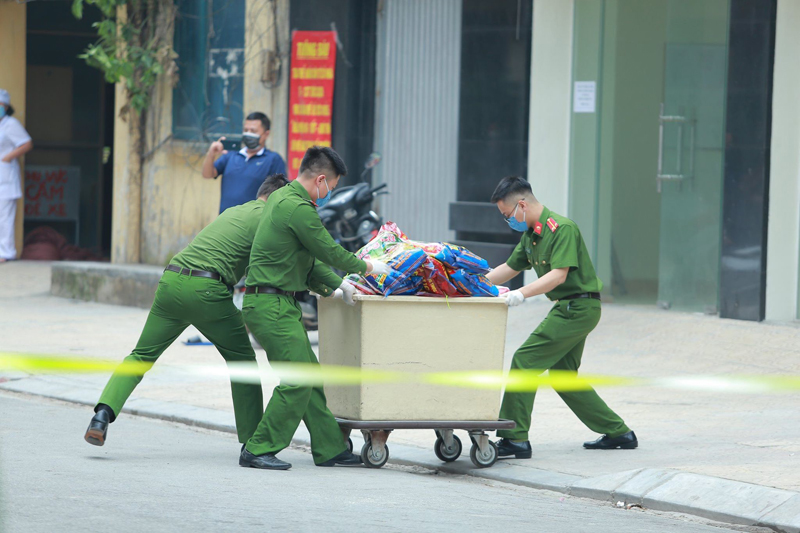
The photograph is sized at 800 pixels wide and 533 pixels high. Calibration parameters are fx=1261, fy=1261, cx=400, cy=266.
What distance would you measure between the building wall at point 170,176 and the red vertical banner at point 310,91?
18 cm

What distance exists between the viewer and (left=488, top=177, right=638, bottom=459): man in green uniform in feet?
23.6

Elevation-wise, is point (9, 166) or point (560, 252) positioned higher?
point (9, 166)

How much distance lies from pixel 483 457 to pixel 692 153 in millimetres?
5517

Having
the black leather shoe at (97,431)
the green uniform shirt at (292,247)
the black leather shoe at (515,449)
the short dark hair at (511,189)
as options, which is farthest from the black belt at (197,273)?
the black leather shoe at (515,449)

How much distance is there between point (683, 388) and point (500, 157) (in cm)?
422

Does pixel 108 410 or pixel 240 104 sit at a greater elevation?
pixel 240 104

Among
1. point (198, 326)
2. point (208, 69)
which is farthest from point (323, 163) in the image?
point (208, 69)

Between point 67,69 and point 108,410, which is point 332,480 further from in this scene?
point 67,69

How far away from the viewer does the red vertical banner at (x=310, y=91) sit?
14258mm

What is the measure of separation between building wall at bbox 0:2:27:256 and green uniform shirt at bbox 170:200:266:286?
10.6 meters

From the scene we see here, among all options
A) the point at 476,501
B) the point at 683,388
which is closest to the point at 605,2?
the point at 683,388

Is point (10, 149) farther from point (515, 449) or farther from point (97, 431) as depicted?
point (515, 449)

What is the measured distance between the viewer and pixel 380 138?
1430cm

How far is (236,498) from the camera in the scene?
5848 mm
